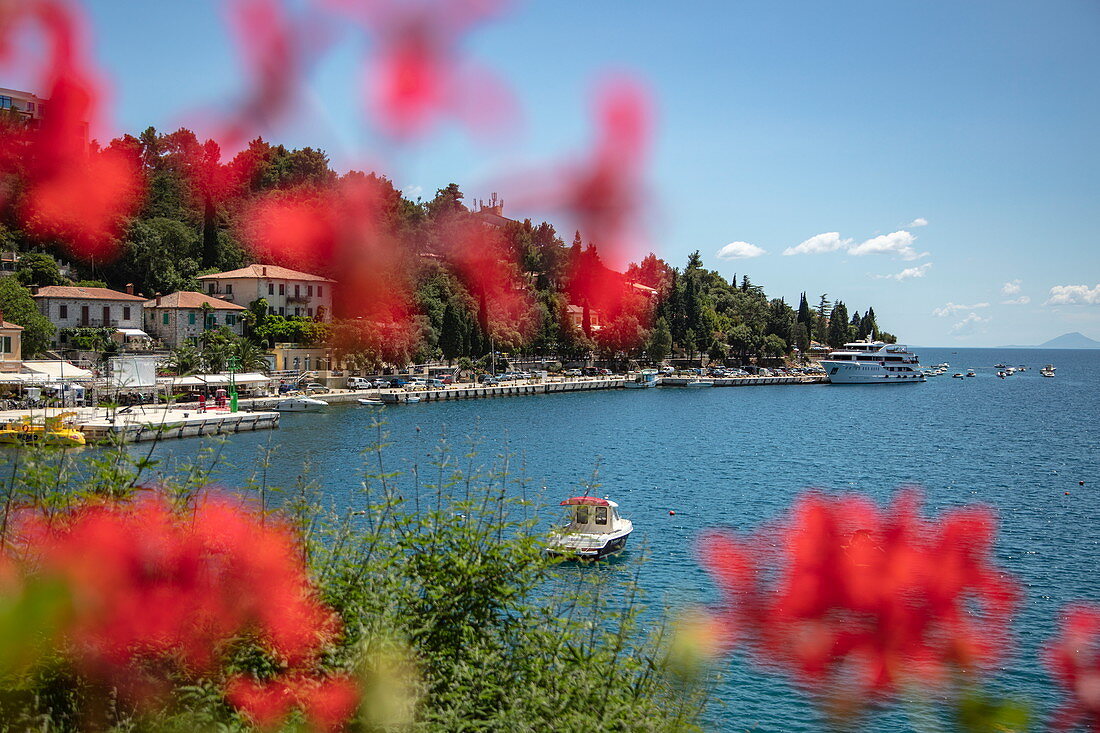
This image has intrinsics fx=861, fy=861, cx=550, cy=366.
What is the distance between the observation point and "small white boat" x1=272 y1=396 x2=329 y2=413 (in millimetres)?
48250

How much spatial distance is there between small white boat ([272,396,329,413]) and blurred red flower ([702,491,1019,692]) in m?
31.5

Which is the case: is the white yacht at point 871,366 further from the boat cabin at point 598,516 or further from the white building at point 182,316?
the boat cabin at point 598,516

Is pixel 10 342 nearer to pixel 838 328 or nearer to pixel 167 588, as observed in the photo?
pixel 167 588

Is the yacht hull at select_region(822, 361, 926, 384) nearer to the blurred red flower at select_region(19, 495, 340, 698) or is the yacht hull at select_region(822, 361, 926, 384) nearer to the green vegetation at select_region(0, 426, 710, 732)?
the green vegetation at select_region(0, 426, 710, 732)

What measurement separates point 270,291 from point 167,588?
52.3 m

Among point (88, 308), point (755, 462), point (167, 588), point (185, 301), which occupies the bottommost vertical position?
point (755, 462)

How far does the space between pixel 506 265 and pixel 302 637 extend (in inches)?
403

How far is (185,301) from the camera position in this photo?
54.1 m

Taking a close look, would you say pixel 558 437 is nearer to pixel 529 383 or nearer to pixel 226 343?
pixel 226 343

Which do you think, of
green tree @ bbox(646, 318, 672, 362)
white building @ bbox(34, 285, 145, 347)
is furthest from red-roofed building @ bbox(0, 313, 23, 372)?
green tree @ bbox(646, 318, 672, 362)

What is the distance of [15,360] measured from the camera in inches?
1638

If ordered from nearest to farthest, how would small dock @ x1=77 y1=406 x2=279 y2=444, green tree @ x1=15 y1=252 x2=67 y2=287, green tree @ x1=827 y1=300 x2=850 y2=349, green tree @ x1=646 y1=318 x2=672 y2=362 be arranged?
1. small dock @ x1=77 y1=406 x2=279 y2=444
2. green tree @ x1=15 y1=252 x2=67 y2=287
3. green tree @ x1=646 y1=318 x2=672 y2=362
4. green tree @ x1=827 y1=300 x2=850 y2=349

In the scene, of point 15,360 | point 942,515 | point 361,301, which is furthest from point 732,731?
point 15,360

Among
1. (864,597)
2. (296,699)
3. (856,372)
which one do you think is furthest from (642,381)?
(296,699)
